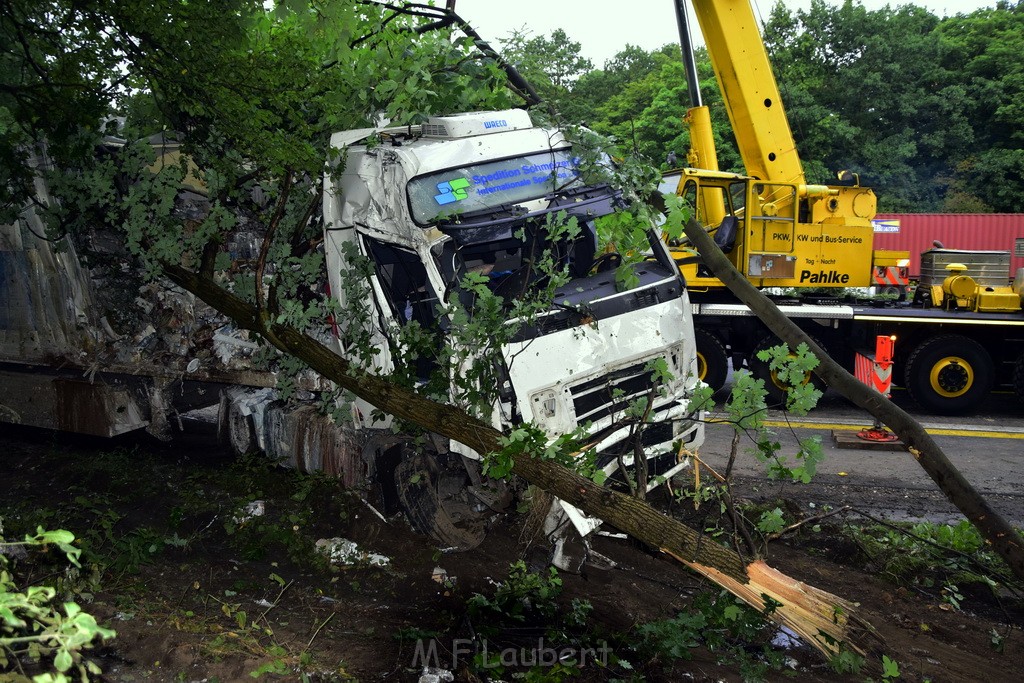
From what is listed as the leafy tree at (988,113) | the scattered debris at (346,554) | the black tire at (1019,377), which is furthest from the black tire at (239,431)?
the leafy tree at (988,113)

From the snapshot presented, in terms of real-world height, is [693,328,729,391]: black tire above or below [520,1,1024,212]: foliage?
below

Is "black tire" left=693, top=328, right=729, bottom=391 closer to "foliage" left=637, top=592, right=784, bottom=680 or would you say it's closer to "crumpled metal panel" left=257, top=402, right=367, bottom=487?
"crumpled metal panel" left=257, top=402, right=367, bottom=487

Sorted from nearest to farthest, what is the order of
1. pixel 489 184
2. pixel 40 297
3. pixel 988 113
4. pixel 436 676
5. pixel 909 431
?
pixel 436 676, pixel 909 431, pixel 489 184, pixel 40 297, pixel 988 113

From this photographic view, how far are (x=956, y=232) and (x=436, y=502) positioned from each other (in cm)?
2109

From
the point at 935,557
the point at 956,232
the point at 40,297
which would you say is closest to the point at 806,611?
the point at 935,557

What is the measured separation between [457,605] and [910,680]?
244 cm

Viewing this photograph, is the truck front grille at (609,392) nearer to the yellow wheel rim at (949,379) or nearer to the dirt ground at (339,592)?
the dirt ground at (339,592)

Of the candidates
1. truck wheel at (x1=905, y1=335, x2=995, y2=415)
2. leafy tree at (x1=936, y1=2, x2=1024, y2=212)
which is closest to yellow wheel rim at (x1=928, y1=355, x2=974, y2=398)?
Result: truck wheel at (x1=905, y1=335, x2=995, y2=415)

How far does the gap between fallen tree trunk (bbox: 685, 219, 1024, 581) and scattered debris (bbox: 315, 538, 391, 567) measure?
2.93 m

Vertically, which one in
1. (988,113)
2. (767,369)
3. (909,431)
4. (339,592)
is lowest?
(339,592)

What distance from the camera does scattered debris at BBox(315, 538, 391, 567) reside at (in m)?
5.57

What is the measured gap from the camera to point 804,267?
10.1 m

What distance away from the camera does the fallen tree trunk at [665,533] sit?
436 centimetres

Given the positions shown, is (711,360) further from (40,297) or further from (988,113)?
(988,113)
